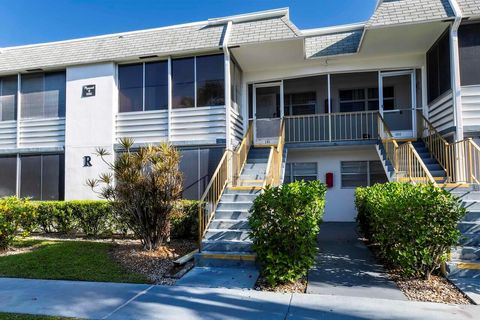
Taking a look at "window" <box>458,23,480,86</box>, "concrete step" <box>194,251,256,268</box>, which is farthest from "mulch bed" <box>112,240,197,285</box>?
"window" <box>458,23,480,86</box>

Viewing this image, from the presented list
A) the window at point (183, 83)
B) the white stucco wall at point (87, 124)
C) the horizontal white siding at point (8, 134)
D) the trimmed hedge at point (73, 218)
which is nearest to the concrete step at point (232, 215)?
the trimmed hedge at point (73, 218)

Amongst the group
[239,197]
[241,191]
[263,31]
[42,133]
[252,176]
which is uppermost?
[263,31]

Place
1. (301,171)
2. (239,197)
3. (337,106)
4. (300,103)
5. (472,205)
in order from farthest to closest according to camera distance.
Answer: (300,103) < (337,106) < (301,171) < (239,197) < (472,205)

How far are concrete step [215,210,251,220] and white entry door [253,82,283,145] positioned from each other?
497 cm

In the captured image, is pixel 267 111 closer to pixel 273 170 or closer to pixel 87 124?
pixel 273 170

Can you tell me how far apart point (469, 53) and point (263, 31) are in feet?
18.9

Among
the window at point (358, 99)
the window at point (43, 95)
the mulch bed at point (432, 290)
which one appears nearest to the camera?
the mulch bed at point (432, 290)

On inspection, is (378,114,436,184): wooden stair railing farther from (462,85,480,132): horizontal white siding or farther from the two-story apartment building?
(462,85,480,132): horizontal white siding

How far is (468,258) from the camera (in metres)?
5.69

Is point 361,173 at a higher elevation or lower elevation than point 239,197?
higher

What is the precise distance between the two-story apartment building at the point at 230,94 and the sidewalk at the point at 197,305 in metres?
5.35

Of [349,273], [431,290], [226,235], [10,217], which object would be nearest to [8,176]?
[10,217]

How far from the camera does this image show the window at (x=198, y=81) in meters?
10.7

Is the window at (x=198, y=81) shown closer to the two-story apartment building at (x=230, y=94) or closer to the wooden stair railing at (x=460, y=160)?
the two-story apartment building at (x=230, y=94)
